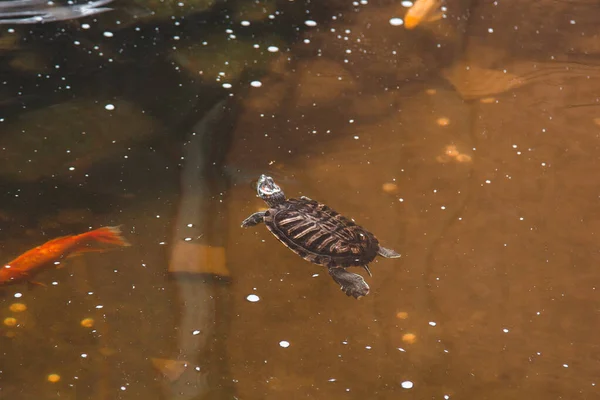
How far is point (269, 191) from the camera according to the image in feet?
10.8

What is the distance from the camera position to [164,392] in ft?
8.41

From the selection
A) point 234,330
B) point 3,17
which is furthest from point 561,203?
point 3,17

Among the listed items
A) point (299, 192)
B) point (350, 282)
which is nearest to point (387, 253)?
point (350, 282)

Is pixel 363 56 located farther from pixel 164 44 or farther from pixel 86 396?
pixel 86 396

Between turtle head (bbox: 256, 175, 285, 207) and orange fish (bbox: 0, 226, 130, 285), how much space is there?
66 cm

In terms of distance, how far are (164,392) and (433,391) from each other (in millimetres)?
999

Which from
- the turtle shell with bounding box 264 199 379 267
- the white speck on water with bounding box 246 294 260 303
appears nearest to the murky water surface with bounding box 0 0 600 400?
the white speck on water with bounding box 246 294 260 303

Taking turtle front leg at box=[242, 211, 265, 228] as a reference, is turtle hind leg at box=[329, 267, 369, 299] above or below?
below

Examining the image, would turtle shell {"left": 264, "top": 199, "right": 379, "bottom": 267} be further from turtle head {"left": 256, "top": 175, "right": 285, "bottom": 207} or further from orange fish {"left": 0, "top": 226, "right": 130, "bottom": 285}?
orange fish {"left": 0, "top": 226, "right": 130, "bottom": 285}

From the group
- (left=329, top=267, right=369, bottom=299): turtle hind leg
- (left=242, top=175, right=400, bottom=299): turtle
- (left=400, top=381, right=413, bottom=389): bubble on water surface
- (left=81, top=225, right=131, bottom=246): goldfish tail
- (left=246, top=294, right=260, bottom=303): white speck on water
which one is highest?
(left=242, top=175, right=400, bottom=299): turtle

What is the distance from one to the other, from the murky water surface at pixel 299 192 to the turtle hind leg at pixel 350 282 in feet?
0.14

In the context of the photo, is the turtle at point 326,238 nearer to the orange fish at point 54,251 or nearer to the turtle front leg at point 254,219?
the turtle front leg at point 254,219

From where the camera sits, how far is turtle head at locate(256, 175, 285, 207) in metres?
3.24

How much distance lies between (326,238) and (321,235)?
27 millimetres
